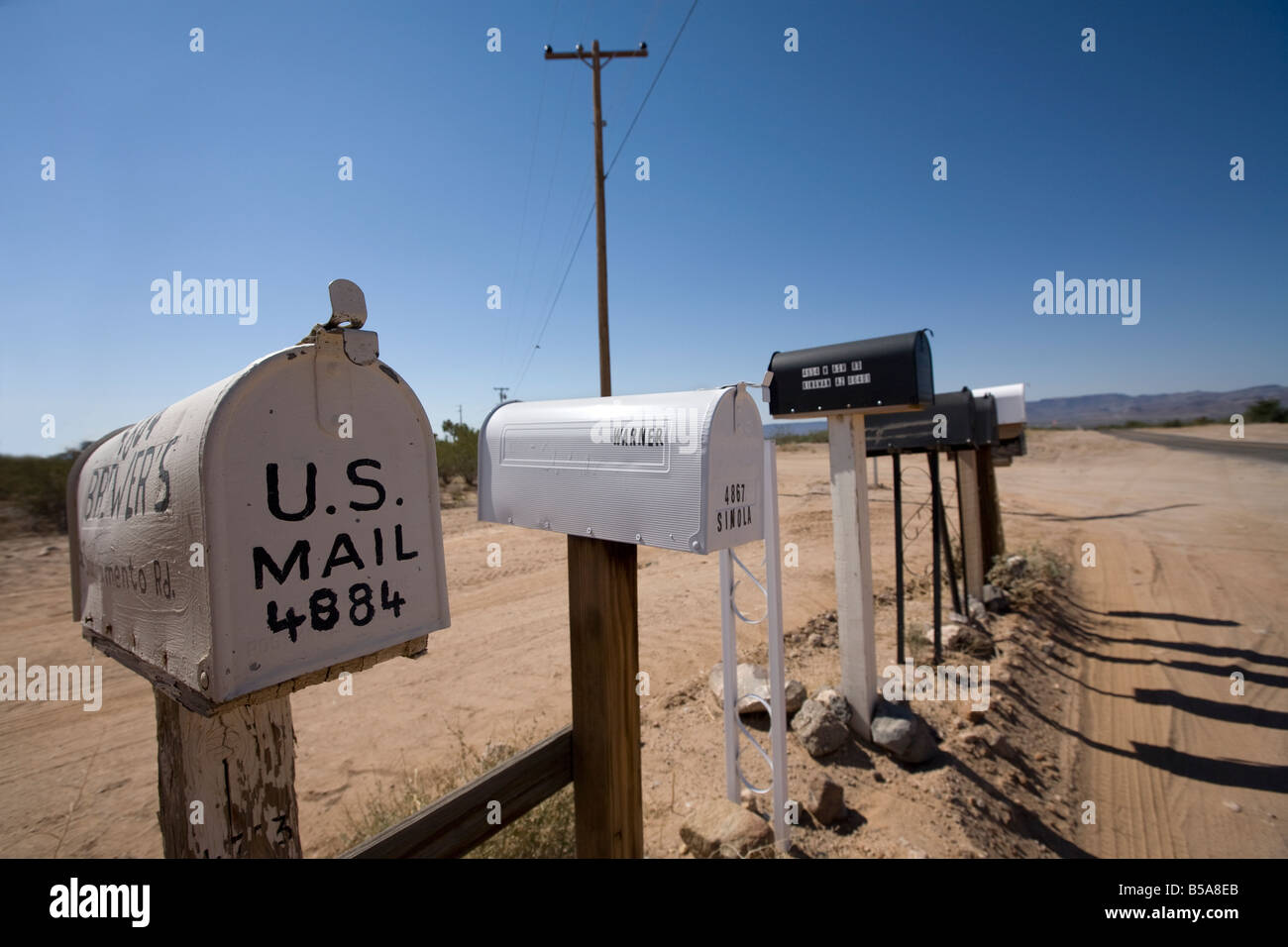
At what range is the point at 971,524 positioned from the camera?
629 cm

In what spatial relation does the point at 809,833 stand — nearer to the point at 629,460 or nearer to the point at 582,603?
the point at 582,603

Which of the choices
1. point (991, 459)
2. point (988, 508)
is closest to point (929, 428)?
point (988, 508)

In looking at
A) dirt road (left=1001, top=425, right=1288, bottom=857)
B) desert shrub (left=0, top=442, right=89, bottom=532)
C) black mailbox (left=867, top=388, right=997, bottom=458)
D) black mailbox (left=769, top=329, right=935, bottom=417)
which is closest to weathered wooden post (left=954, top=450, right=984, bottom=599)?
dirt road (left=1001, top=425, right=1288, bottom=857)

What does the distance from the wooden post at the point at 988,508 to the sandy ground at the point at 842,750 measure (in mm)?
874

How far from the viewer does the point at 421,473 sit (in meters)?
0.93

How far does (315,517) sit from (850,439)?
3140mm

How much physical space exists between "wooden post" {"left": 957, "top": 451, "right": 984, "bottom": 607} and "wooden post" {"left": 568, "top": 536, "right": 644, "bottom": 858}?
5.88 m

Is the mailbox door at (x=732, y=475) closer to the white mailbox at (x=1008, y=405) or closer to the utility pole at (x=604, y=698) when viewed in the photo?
the utility pole at (x=604, y=698)

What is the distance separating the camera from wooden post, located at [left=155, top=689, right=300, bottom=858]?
2.95 ft

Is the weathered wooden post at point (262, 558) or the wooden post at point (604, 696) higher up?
the weathered wooden post at point (262, 558)

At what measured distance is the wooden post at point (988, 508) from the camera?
20.6 feet
